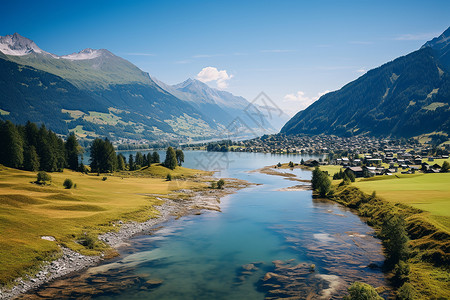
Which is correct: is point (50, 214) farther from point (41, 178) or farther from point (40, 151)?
point (40, 151)

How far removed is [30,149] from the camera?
89438 millimetres

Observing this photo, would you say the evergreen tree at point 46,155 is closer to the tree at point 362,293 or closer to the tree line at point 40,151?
the tree line at point 40,151

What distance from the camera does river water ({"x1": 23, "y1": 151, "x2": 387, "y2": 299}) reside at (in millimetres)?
32781

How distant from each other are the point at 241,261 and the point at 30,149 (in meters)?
82.9

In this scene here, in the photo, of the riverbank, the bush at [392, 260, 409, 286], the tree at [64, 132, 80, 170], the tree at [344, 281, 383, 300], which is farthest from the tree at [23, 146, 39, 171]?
the bush at [392, 260, 409, 286]

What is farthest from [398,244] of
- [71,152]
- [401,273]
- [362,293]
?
[71,152]

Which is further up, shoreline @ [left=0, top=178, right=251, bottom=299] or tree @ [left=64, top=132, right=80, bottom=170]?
tree @ [left=64, top=132, right=80, bottom=170]

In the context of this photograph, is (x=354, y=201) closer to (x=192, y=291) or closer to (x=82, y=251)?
(x=192, y=291)

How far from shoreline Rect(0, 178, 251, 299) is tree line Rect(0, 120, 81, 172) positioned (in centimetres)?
4527

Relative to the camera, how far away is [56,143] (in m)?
102

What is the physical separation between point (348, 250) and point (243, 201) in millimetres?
44681

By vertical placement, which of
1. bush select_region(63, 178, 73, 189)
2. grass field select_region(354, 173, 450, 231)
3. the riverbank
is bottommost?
the riverbank

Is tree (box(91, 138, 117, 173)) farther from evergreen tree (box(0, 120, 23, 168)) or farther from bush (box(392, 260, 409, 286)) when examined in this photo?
bush (box(392, 260, 409, 286))

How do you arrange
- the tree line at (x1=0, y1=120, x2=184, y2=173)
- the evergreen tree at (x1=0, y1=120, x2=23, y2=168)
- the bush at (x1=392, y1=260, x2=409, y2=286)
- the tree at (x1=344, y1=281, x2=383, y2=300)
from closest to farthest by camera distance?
the tree at (x1=344, y1=281, x2=383, y2=300), the bush at (x1=392, y1=260, x2=409, y2=286), the evergreen tree at (x1=0, y1=120, x2=23, y2=168), the tree line at (x1=0, y1=120, x2=184, y2=173)
